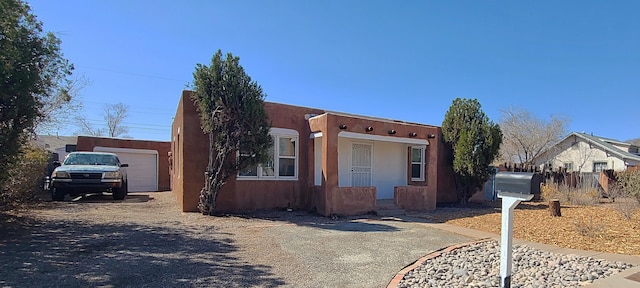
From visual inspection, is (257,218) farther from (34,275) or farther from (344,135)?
(34,275)

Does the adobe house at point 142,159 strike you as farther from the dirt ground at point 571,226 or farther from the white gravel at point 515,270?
the white gravel at point 515,270

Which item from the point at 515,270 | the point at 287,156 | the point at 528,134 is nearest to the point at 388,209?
the point at 287,156

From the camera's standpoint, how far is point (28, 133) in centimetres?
767

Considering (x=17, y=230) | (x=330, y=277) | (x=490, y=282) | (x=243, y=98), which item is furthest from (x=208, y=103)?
(x=490, y=282)

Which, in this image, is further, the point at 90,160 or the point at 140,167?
the point at 140,167

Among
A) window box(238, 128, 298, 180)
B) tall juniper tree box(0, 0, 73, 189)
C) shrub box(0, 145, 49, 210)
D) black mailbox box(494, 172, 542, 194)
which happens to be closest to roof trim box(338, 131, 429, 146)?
window box(238, 128, 298, 180)

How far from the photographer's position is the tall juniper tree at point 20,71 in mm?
6223

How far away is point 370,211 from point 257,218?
3.61 metres

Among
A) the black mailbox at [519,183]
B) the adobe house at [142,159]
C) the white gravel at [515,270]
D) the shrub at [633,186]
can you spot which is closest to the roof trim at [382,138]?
the white gravel at [515,270]

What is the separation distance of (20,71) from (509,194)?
802 cm

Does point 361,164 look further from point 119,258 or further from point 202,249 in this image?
point 119,258

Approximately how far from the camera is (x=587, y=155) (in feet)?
96.8

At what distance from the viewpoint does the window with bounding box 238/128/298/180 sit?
11.5 meters

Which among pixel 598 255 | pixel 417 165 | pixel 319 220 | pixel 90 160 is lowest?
pixel 319 220
